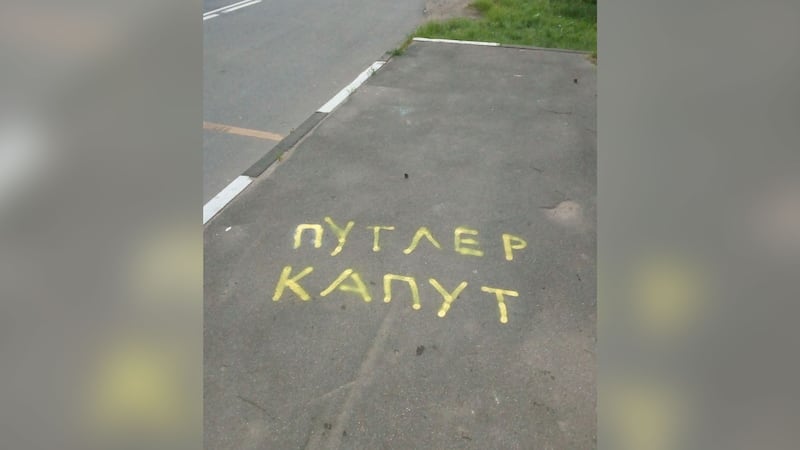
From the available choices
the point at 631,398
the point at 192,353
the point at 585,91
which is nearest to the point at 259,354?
the point at 192,353

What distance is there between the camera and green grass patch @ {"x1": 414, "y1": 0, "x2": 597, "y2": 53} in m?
11.7

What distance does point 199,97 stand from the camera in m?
1.27

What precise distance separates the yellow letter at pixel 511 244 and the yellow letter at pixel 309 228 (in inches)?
64.9

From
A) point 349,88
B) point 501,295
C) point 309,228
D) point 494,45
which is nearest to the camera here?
point 501,295

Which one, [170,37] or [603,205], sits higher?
[170,37]

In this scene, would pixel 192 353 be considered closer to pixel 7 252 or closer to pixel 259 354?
pixel 7 252

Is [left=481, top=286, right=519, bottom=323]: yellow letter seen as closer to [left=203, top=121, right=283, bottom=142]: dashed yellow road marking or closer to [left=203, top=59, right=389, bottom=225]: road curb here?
[left=203, top=59, right=389, bottom=225]: road curb

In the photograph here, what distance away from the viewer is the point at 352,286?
15.1 feet

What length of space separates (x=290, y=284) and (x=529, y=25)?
10.4 m

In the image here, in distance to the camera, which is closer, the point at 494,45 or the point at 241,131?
the point at 241,131

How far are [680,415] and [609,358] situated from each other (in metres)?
0.24

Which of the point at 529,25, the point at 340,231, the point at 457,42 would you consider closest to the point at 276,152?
the point at 340,231

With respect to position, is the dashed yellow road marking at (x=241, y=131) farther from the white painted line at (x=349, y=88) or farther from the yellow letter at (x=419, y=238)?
the yellow letter at (x=419, y=238)

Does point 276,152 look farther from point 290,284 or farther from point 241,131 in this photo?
point 290,284
